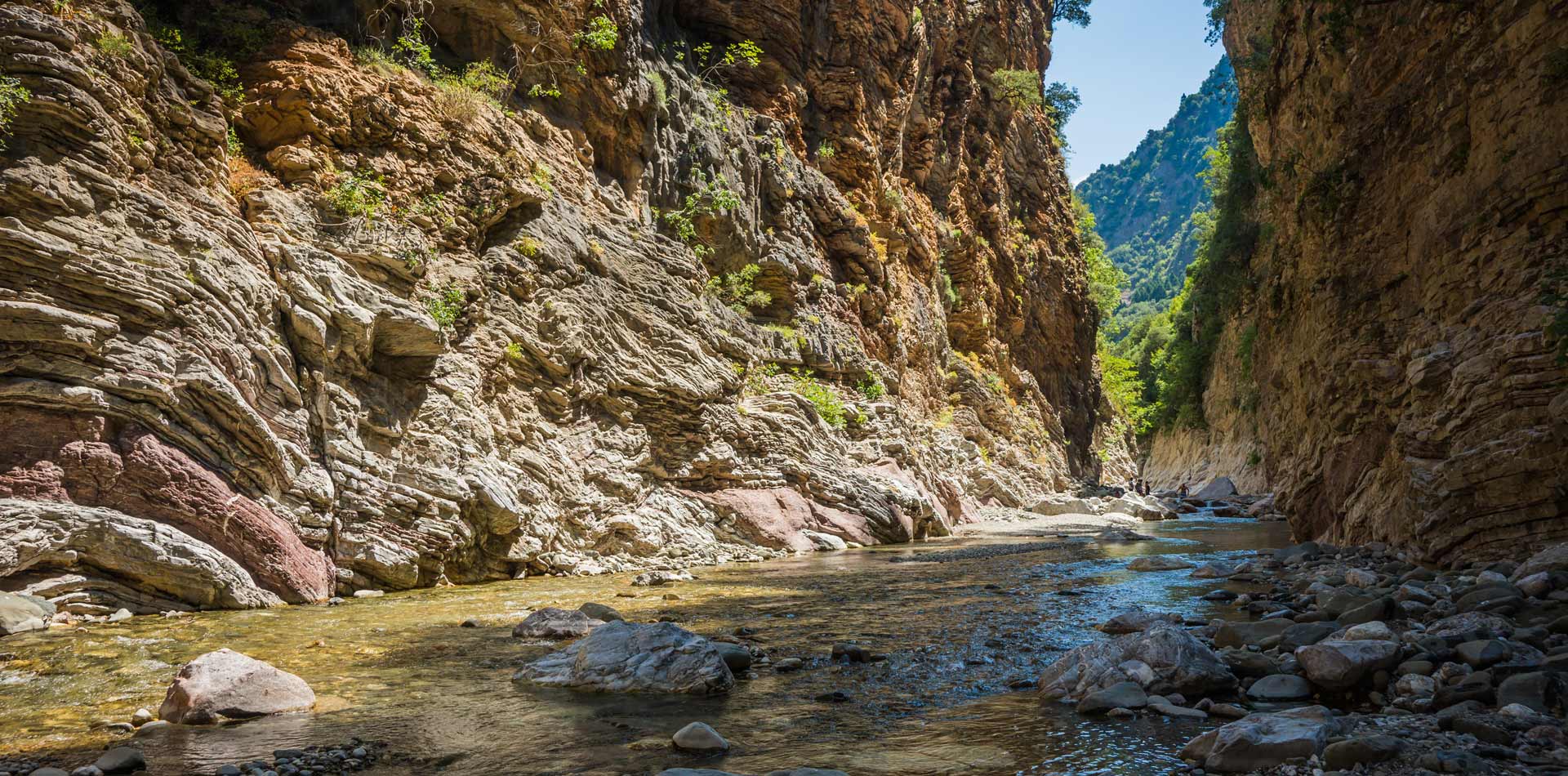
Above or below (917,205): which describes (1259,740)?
below

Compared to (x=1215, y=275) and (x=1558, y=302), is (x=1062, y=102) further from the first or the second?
(x=1558, y=302)

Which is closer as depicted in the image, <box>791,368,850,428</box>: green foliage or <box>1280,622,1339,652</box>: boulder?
<box>1280,622,1339,652</box>: boulder

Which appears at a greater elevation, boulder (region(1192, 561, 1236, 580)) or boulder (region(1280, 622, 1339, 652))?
boulder (region(1280, 622, 1339, 652))

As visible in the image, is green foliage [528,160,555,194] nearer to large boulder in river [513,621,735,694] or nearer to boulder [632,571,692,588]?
boulder [632,571,692,588]

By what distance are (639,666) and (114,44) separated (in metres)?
9.82

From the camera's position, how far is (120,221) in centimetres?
864

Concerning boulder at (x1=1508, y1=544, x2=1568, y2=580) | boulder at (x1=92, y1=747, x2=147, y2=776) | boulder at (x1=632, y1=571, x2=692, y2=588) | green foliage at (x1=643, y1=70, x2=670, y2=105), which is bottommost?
boulder at (x1=632, y1=571, x2=692, y2=588)

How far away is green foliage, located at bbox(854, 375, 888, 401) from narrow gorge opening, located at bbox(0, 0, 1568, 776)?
18.3 inches

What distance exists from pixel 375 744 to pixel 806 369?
18.0 meters

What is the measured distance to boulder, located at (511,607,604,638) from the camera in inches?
279

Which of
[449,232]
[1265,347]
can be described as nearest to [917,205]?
[1265,347]

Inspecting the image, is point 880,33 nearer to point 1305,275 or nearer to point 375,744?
point 1305,275

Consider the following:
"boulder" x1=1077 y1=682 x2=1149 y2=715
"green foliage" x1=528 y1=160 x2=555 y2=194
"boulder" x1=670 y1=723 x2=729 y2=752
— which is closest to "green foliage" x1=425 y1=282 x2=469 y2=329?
"green foliage" x1=528 y1=160 x2=555 y2=194

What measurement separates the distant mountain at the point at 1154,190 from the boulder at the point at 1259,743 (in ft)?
477
